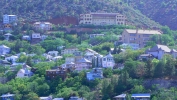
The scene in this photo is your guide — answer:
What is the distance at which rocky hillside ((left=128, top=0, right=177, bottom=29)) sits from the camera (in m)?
107

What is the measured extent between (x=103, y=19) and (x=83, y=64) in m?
20.2

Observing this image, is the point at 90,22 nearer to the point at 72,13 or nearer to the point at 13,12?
the point at 72,13

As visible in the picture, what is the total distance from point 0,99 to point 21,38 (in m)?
20.1

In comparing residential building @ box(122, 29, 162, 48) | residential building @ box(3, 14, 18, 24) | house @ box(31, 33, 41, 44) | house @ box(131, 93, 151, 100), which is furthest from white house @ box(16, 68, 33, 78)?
residential building @ box(3, 14, 18, 24)

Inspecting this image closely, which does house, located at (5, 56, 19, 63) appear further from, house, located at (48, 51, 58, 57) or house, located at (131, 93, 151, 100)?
house, located at (131, 93, 151, 100)

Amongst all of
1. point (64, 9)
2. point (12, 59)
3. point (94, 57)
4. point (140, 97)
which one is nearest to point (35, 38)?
point (12, 59)

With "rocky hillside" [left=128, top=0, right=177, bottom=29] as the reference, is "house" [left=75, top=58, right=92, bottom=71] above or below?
below

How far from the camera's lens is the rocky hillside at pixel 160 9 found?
107188 millimetres

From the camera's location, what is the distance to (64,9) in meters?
105

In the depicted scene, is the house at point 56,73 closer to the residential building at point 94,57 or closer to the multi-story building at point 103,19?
the residential building at point 94,57

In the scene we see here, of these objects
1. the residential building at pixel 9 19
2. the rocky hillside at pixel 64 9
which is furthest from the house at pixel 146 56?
the residential building at pixel 9 19

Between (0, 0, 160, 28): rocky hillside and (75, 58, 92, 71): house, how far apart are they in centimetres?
2100

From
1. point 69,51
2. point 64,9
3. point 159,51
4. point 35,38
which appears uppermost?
point 64,9

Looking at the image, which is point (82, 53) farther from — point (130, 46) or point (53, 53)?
point (130, 46)
